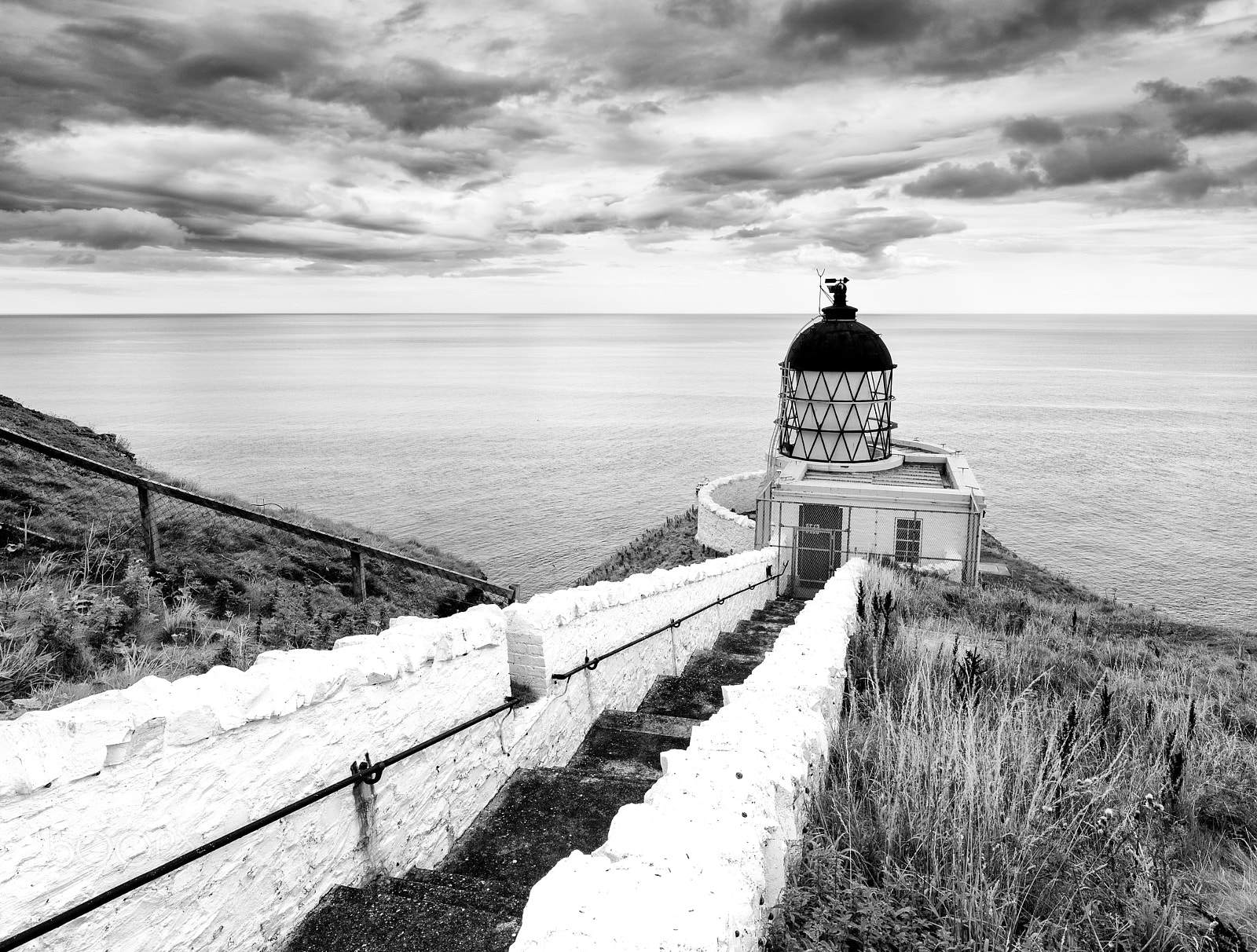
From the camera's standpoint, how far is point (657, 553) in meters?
31.5

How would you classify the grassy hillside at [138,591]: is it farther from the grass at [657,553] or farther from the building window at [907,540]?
the grass at [657,553]

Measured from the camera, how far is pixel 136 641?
19.5 feet

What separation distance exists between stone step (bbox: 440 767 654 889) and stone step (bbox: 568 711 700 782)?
0.27 m

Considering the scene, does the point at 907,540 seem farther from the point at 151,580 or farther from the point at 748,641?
the point at 151,580

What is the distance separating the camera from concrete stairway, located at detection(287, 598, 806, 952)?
122 inches

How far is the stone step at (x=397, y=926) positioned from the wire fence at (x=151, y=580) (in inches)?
101

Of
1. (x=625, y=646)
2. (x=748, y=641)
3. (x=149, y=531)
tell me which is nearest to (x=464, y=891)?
(x=625, y=646)

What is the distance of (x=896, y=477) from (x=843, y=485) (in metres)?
4.30

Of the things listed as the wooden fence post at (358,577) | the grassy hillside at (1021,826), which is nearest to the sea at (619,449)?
the wooden fence post at (358,577)

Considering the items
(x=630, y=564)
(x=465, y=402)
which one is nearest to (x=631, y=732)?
(x=630, y=564)

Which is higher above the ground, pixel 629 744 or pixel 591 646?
pixel 591 646

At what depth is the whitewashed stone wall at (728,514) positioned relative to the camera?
2709cm

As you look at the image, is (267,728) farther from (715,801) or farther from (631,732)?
(631,732)

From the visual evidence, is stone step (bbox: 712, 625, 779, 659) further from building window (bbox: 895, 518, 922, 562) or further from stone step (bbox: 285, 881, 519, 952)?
building window (bbox: 895, 518, 922, 562)
